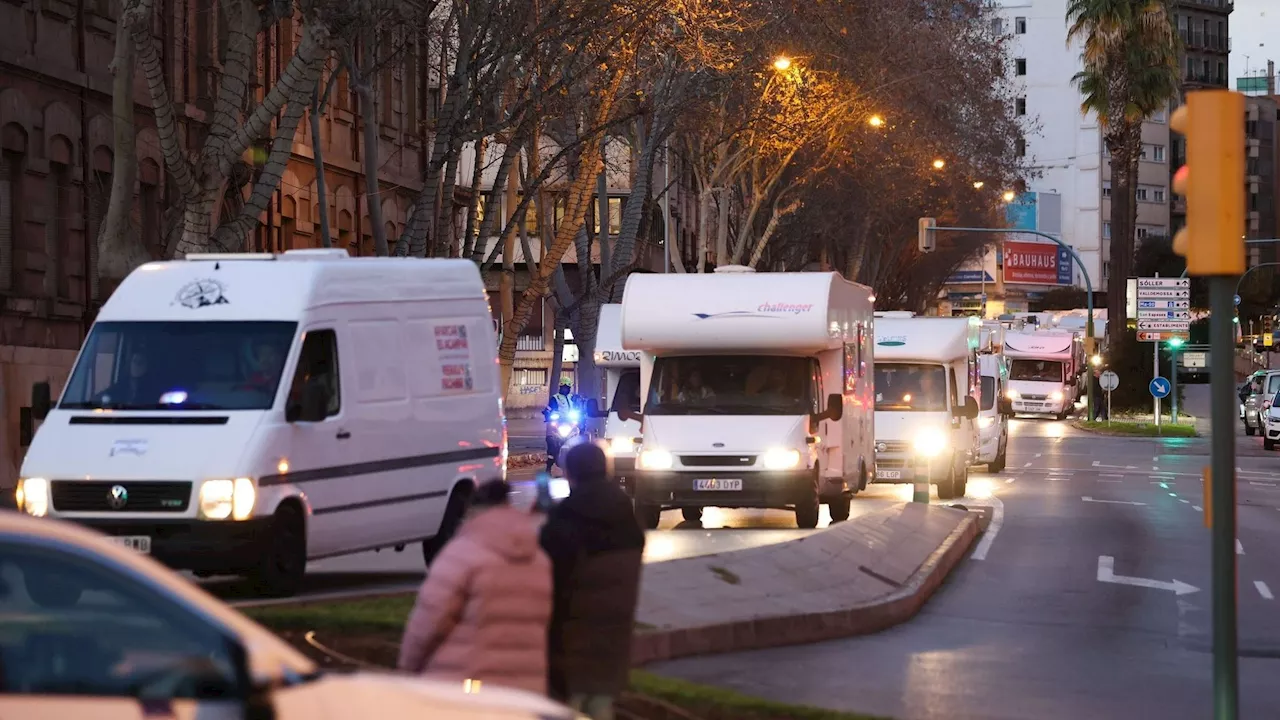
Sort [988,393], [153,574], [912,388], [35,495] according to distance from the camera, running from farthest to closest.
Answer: [988,393]
[912,388]
[35,495]
[153,574]

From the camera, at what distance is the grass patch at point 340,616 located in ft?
42.2

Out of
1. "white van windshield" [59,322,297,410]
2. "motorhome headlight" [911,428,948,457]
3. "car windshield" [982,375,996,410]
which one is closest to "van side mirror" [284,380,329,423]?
→ "white van windshield" [59,322,297,410]

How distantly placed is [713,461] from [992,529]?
188 inches

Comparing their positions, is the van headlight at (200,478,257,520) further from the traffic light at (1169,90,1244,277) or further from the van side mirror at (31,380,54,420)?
the traffic light at (1169,90,1244,277)

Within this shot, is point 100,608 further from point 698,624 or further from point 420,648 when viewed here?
point 698,624

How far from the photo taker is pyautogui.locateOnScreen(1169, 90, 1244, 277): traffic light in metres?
8.26

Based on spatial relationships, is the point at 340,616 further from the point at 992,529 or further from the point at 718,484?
the point at 992,529

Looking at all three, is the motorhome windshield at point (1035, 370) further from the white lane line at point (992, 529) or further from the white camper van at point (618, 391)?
the white camper van at point (618, 391)

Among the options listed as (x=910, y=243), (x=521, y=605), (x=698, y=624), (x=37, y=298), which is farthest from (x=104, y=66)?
(x=910, y=243)

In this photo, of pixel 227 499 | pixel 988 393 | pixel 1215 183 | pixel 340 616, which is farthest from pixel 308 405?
pixel 988 393

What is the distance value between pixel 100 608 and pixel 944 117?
179 feet

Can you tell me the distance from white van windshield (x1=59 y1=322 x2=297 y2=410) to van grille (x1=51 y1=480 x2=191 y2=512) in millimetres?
743

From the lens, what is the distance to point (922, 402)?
33.3 m

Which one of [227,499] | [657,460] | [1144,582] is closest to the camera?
[227,499]
